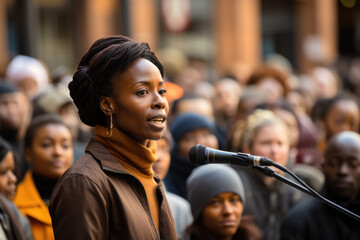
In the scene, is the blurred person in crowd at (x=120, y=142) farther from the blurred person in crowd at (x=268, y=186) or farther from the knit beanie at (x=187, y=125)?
the knit beanie at (x=187, y=125)

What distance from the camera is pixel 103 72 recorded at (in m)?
2.79

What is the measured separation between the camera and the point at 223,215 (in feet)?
14.4

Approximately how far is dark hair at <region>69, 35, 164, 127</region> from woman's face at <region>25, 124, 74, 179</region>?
71.4 inches

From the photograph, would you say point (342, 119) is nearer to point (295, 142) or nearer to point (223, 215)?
point (295, 142)

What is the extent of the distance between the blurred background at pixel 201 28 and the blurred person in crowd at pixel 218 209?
9.42 meters

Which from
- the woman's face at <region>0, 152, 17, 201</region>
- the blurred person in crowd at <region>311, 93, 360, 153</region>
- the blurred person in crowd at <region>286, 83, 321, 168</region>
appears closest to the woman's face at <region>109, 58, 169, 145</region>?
the woman's face at <region>0, 152, 17, 201</region>

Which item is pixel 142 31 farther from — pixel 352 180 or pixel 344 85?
pixel 352 180

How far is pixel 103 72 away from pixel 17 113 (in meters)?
3.51

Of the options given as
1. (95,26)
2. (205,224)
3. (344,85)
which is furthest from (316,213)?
(95,26)

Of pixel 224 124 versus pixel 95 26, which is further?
pixel 95 26

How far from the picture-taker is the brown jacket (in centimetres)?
257

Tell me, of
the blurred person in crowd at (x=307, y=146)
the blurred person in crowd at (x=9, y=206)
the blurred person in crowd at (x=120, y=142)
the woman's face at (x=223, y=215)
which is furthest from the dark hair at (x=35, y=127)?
the blurred person in crowd at (x=307, y=146)

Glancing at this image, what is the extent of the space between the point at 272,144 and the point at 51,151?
5.97 ft

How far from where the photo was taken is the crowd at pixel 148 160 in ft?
8.89
